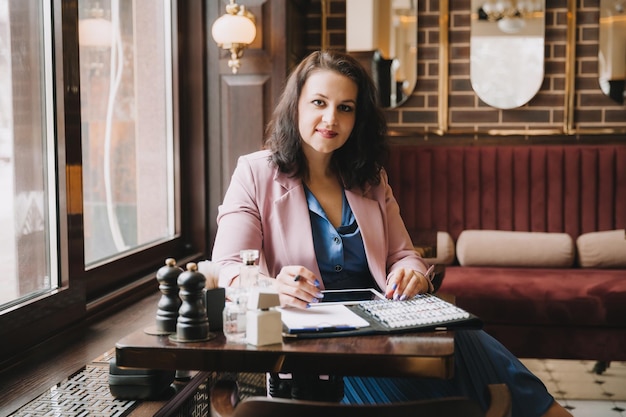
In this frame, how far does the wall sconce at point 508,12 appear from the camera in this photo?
4422mm

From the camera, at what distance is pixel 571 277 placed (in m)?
3.77

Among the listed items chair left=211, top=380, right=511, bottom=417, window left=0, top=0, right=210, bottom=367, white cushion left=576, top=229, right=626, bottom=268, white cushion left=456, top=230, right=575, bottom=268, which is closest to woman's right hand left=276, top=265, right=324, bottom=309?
chair left=211, top=380, right=511, bottom=417

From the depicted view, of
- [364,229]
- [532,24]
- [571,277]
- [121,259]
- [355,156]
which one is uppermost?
[532,24]

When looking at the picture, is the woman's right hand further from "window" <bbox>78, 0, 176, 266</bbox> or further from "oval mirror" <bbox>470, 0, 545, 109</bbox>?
"oval mirror" <bbox>470, 0, 545, 109</bbox>

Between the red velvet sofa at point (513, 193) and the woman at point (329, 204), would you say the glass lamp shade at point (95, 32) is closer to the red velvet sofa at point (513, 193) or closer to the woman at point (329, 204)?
the woman at point (329, 204)

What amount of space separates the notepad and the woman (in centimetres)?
31

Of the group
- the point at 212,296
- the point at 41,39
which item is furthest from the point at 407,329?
the point at 41,39

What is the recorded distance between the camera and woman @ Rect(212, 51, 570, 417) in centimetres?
193

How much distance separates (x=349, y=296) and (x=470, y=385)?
0.40 m

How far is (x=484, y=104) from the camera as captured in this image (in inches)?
178

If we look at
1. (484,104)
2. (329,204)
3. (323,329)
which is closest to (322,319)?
(323,329)

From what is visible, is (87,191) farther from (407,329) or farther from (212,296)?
(407,329)

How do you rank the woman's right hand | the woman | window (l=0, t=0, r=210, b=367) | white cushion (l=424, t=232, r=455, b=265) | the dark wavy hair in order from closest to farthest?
1. the woman's right hand
2. the woman
3. window (l=0, t=0, r=210, b=367)
4. the dark wavy hair
5. white cushion (l=424, t=232, r=455, b=265)

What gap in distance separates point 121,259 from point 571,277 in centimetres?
238
